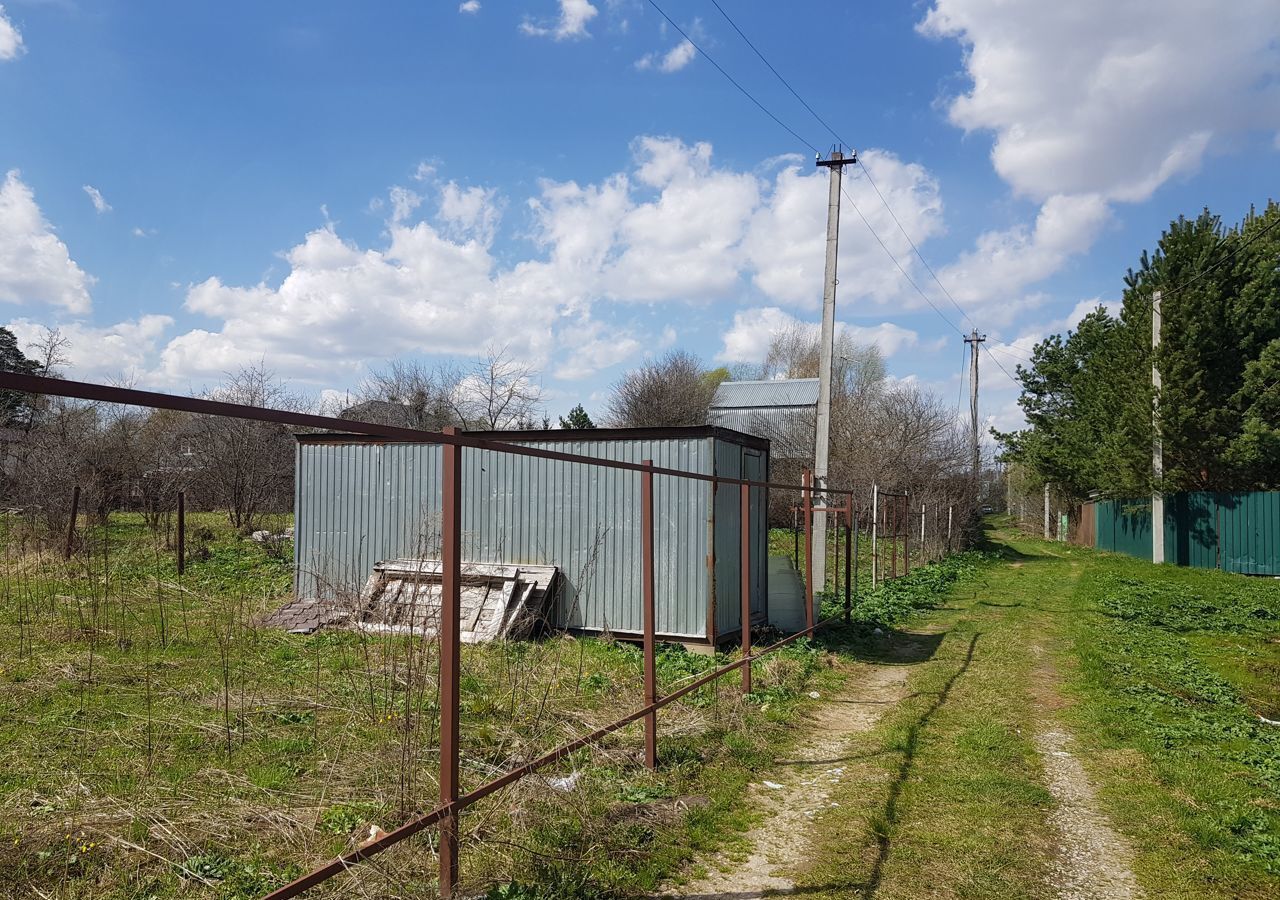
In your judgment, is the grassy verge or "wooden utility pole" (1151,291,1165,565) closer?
the grassy verge

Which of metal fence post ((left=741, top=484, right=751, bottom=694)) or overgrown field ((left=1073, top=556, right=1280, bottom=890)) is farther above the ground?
metal fence post ((left=741, top=484, right=751, bottom=694))

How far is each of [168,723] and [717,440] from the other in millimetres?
6375

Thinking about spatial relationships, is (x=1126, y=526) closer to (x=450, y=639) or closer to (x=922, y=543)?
(x=922, y=543)

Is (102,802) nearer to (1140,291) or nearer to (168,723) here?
(168,723)

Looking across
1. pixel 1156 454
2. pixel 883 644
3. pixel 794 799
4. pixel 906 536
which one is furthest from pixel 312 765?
pixel 1156 454

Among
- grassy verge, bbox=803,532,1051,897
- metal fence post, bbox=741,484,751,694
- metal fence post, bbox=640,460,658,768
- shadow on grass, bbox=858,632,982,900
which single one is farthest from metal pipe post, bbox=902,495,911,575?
metal fence post, bbox=640,460,658,768

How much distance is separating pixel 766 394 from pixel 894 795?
3380cm

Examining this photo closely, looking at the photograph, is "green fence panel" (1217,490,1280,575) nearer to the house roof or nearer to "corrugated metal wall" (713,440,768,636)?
"corrugated metal wall" (713,440,768,636)

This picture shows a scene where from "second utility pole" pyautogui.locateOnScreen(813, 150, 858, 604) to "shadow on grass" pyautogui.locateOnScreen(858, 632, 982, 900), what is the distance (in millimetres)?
5759

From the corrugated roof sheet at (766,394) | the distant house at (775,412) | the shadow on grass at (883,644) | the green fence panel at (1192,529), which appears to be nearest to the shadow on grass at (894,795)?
the shadow on grass at (883,644)

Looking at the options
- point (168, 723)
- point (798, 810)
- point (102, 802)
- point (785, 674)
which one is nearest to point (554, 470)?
point (785, 674)

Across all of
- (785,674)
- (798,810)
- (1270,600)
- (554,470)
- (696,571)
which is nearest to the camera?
(798,810)

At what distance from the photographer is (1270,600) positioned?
14492mm

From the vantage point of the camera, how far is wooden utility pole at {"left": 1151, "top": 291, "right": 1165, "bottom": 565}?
69.5 ft
